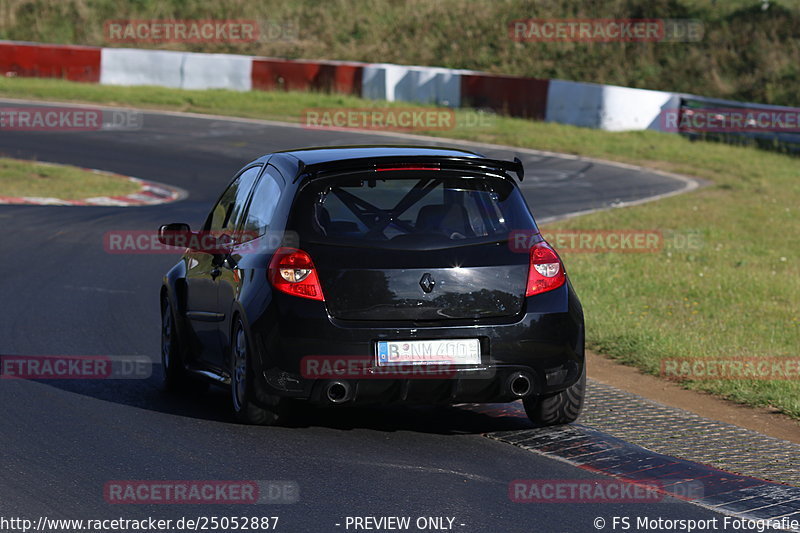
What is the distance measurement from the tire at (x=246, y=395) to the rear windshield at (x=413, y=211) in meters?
0.76

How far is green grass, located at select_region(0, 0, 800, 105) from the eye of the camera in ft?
128

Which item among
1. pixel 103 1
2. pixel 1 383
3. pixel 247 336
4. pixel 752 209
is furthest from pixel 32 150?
pixel 103 1

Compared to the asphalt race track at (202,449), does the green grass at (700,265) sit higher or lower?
lower

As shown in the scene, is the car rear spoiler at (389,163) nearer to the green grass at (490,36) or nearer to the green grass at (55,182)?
the green grass at (55,182)

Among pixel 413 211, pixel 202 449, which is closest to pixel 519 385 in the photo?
pixel 413 211

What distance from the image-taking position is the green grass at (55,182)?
21750 millimetres

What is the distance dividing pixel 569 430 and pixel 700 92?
32265 millimetres

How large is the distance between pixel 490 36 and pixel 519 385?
38007mm

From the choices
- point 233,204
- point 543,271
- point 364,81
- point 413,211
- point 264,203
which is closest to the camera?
point 543,271

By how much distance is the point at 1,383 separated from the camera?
8539 mm

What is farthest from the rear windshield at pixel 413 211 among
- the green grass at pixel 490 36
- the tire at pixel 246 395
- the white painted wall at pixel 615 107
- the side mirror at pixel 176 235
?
the green grass at pixel 490 36

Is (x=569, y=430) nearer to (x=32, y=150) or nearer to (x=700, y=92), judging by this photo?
(x=32, y=150)

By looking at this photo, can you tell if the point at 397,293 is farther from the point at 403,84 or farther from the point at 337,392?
the point at 403,84

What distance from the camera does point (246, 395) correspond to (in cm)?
719
